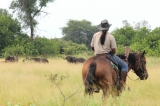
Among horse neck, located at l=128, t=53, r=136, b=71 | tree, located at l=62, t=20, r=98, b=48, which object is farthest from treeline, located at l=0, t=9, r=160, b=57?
tree, located at l=62, t=20, r=98, b=48

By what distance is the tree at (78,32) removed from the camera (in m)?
72.1

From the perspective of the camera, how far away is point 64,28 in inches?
2916

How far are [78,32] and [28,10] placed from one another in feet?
124

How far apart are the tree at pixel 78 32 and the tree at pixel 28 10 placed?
1416 inches

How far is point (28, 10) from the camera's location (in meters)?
35.4

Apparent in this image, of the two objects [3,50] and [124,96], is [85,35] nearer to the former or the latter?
[3,50]

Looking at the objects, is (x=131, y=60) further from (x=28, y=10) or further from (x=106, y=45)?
(x=28, y=10)

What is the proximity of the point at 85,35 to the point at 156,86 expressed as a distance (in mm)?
63276

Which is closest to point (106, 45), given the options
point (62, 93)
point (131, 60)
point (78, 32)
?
point (131, 60)

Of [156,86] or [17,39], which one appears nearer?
[156,86]

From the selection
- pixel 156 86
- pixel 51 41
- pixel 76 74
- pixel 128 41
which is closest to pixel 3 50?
pixel 51 41

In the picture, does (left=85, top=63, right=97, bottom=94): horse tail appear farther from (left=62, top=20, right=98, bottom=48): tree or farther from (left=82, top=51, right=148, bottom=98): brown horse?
(left=62, top=20, right=98, bottom=48): tree

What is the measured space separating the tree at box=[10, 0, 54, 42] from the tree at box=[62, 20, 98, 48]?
36.0m

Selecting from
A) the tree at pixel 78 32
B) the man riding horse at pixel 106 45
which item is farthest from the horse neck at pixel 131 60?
the tree at pixel 78 32
